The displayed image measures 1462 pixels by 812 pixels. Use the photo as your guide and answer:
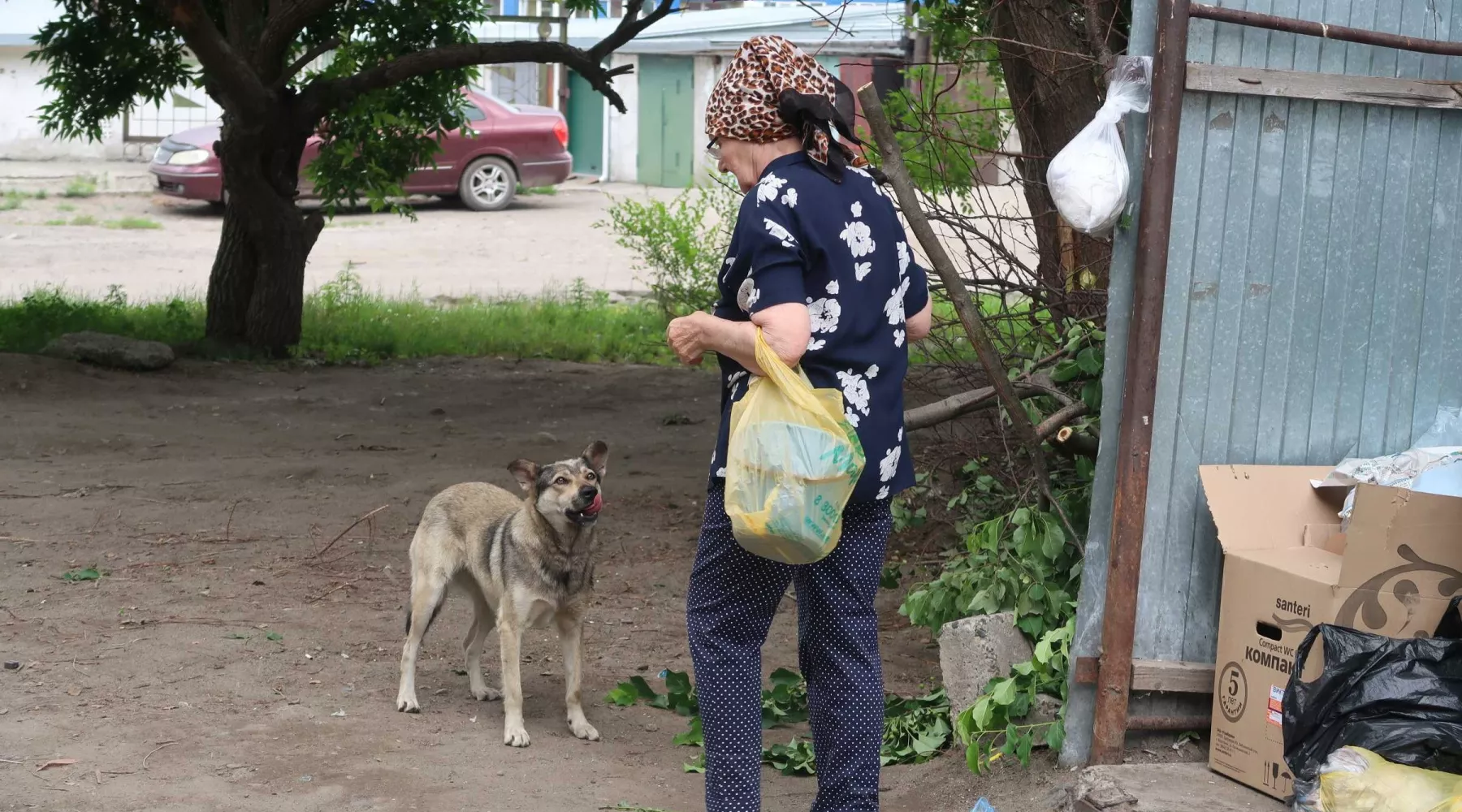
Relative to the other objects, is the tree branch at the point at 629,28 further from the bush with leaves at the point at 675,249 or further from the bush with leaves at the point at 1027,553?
the bush with leaves at the point at 1027,553

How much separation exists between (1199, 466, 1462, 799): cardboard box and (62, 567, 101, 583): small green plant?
4660mm

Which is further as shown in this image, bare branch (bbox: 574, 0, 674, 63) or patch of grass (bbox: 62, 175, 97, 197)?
patch of grass (bbox: 62, 175, 97, 197)

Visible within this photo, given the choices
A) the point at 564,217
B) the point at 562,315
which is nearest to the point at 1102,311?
the point at 562,315

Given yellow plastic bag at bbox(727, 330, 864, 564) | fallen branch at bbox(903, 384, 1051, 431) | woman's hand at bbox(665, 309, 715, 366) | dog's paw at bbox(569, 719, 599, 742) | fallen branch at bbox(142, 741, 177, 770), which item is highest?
woman's hand at bbox(665, 309, 715, 366)

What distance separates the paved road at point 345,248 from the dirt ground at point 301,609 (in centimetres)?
539

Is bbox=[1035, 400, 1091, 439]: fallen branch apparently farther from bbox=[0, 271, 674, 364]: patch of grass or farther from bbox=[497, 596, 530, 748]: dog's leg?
bbox=[0, 271, 674, 364]: patch of grass

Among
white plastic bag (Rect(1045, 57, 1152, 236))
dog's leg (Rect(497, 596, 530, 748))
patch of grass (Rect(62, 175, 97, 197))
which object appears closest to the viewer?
white plastic bag (Rect(1045, 57, 1152, 236))

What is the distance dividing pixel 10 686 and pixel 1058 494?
370cm

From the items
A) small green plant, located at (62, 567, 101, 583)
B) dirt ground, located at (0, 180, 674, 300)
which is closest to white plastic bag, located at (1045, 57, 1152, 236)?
small green plant, located at (62, 567, 101, 583)

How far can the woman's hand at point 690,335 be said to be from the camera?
10.3 ft

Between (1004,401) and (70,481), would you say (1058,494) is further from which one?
(70,481)

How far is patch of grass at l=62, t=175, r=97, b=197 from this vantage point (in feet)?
71.4

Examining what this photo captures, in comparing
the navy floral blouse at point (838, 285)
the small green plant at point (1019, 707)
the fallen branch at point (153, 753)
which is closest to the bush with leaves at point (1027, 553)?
the small green plant at point (1019, 707)

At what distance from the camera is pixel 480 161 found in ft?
69.9
